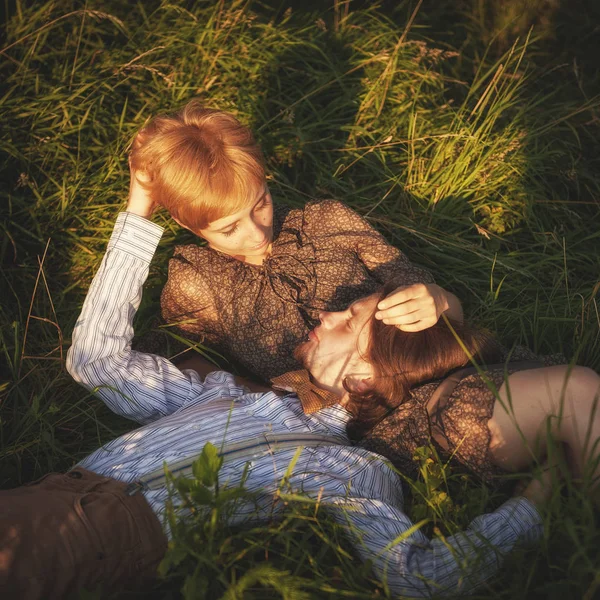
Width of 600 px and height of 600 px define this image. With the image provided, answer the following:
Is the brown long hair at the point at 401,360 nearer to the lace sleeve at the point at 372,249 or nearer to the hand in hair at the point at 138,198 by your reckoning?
the lace sleeve at the point at 372,249

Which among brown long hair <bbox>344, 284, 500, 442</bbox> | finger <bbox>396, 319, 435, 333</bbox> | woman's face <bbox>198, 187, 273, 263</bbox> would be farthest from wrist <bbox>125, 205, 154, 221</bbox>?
finger <bbox>396, 319, 435, 333</bbox>

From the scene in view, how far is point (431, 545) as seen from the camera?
6.77ft

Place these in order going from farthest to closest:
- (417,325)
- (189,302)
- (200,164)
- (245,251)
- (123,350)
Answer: (189,302) → (245,251) → (123,350) → (200,164) → (417,325)

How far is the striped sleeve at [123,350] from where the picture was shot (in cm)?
261

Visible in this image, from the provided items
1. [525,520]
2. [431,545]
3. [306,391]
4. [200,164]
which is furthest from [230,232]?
[525,520]

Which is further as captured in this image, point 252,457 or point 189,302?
point 189,302

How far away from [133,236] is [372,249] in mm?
1024

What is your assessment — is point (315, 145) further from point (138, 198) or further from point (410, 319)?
point (410, 319)

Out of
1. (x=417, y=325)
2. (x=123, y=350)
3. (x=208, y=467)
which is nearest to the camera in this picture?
(x=208, y=467)

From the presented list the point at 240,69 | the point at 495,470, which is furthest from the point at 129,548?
the point at 240,69

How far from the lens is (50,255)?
3320mm

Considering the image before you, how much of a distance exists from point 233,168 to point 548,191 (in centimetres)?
186

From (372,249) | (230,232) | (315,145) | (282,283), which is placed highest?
(315,145)

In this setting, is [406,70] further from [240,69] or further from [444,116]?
[240,69]
